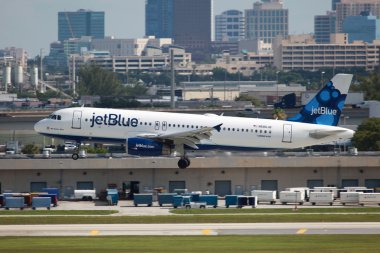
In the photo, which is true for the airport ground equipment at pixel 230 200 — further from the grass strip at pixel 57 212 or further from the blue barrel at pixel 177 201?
the grass strip at pixel 57 212

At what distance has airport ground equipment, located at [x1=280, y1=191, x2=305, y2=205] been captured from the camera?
10588 cm

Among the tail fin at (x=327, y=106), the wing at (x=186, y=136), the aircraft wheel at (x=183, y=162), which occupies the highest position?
the tail fin at (x=327, y=106)

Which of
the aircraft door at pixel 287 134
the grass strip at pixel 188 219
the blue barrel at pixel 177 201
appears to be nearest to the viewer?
the grass strip at pixel 188 219

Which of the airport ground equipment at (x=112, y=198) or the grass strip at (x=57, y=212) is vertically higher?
the airport ground equipment at (x=112, y=198)

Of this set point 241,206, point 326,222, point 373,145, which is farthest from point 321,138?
point 373,145

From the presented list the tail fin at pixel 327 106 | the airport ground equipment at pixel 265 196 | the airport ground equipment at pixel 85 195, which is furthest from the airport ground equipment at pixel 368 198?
the airport ground equipment at pixel 85 195

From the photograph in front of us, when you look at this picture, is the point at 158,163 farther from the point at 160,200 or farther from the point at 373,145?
the point at 373,145

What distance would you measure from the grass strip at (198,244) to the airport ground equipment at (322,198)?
23970 millimetres

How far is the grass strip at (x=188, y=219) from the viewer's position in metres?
90.6

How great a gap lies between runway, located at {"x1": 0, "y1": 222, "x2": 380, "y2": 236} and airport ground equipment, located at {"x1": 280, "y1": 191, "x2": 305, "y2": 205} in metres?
16.9

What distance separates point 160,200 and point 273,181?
16759 millimetres

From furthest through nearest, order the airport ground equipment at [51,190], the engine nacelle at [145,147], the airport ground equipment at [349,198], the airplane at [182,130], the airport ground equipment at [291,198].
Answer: the airport ground equipment at [51,190]
the airplane at [182,130]
the engine nacelle at [145,147]
the airport ground equipment at [291,198]
the airport ground equipment at [349,198]

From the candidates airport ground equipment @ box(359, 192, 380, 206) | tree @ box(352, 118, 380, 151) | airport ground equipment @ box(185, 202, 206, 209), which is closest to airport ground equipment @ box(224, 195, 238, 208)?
airport ground equipment @ box(185, 202, 206, 209)

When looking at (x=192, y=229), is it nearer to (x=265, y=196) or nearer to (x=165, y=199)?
(x=165, y=199)
